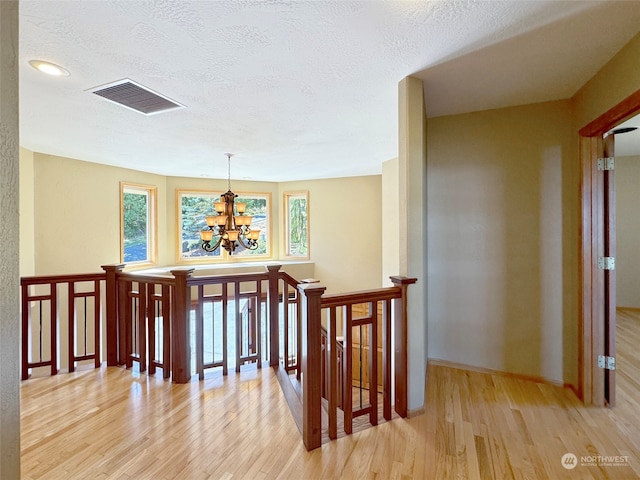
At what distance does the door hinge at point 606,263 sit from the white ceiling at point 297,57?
4.40 ft

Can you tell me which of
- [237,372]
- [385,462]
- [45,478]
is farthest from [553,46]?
[45,478]

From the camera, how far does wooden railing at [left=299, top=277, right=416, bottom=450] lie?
1.94 meters

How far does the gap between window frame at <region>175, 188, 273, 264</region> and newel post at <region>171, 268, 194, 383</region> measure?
3504 millimetres

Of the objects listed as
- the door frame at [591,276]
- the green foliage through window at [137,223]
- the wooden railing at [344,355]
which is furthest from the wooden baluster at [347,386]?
the green foliage through window at [137,223]

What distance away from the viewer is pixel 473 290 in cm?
292

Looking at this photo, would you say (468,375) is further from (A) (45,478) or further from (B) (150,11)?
(B) (150,11)

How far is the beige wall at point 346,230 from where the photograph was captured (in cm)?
600

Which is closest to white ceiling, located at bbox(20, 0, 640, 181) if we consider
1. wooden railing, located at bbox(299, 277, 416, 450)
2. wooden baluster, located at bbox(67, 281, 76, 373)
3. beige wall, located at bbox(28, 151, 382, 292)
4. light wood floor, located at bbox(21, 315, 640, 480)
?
beige wall, located at bbox(28, 151, 382, 292)

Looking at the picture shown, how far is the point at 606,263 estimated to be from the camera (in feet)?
7.77

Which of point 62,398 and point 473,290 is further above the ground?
point 473,290

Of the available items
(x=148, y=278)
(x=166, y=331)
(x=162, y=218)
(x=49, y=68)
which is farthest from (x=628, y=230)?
(x=162, y=218)

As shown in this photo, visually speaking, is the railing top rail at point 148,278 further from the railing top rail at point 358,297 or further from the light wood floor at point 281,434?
the railing top rail at point 358,297

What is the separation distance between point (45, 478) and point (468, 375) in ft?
10.0

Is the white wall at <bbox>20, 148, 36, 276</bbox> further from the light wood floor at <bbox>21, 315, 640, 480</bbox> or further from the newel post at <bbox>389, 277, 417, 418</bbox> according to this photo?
the newel post at <bbox>389, 277, 417, 418</bbox>
